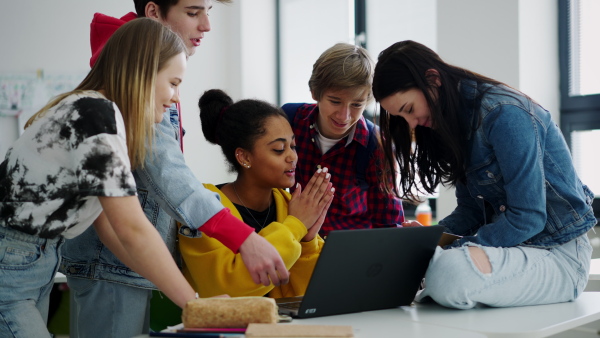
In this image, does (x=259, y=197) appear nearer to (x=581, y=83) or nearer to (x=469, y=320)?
(x=469, y=320)

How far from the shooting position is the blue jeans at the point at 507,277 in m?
1.39

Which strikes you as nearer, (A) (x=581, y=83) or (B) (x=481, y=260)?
(B) (x=481, y=260)

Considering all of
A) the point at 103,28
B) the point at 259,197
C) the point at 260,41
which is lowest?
the point at 259,197

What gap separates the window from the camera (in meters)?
3.22

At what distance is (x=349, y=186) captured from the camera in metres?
2.17

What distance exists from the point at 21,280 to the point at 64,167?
0.23 metres

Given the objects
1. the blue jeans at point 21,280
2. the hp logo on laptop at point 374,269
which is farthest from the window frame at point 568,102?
the blue jeans at point 21,280

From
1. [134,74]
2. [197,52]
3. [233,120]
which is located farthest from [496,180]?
[197,52]

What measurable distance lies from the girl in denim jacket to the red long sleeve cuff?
1.42 ft

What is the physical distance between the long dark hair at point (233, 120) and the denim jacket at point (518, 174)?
0.60 m

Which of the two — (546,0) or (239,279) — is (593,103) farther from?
(239,279)

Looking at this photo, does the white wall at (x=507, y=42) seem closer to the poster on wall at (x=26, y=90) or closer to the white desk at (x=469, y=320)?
the white desk at (x=469, y=320)

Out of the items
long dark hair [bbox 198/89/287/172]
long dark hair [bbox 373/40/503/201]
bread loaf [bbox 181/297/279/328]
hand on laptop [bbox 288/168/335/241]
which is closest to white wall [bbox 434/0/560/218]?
long dark hair [bbox 373/40/503/201]

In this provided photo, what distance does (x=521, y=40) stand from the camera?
315 cm
